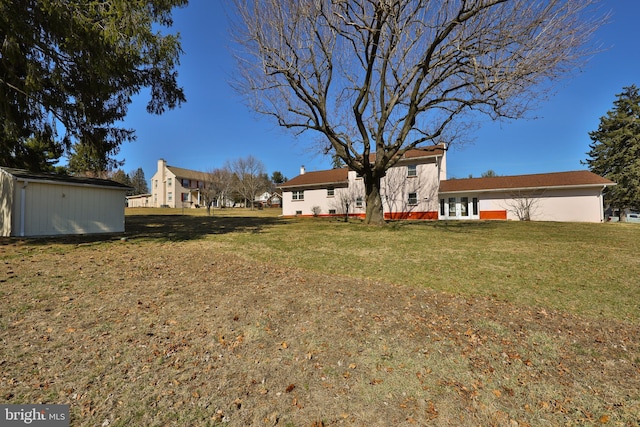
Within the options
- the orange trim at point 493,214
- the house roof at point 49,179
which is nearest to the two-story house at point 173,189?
the house roof at point 49,179

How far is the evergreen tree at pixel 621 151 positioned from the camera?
31156 mm

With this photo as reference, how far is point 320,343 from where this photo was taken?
358 cm

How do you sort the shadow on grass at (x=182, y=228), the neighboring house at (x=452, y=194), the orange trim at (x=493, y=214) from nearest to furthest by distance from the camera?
the shadow on grass at (x=182, y=228), the neighboring house at (x=452, y=194), the orange trim at (x=493, y=214)

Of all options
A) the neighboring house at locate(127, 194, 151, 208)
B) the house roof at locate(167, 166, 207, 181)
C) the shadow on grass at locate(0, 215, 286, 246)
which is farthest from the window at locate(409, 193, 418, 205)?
the neighboring house at locate(127, 194, 151, 208)

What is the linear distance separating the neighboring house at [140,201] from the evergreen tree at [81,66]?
155 feet

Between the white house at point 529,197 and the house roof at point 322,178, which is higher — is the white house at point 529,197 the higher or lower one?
the lower one

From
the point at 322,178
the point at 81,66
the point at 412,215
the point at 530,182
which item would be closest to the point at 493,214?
the point at 530,182

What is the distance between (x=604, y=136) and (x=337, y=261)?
47.5 metres

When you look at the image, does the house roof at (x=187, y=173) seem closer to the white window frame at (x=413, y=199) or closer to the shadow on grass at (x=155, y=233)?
the shadow on grass at (x=155, y=233)

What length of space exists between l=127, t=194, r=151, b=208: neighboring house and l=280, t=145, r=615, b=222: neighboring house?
136ft

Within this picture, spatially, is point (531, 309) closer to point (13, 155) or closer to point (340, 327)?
point (340, 327)

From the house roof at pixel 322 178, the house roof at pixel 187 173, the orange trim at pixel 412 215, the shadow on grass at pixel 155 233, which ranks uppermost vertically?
the house roof at pixel 187 173

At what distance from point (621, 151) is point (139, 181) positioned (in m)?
106

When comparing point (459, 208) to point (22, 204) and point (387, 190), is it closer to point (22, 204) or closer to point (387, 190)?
point (387, 190)
